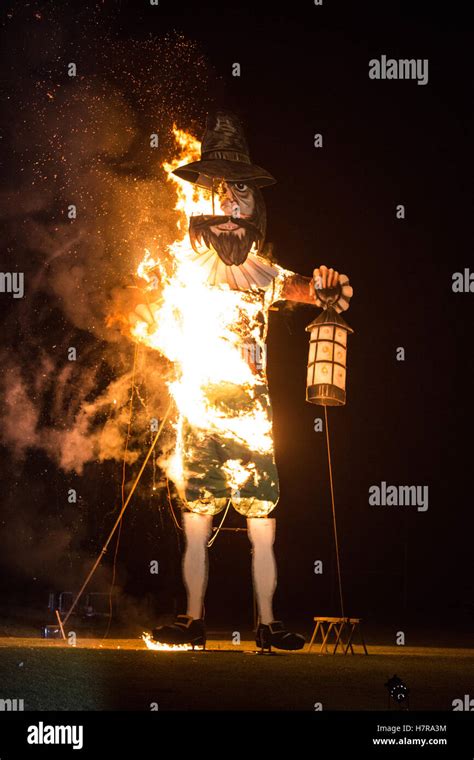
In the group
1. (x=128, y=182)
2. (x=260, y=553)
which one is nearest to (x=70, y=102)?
(x=128, y=182)

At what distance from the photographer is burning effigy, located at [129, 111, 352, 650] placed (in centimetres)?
684

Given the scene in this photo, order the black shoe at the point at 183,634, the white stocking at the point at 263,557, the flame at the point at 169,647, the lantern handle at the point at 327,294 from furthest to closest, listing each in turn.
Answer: the lantern handle at the point at 327,294 < the white stocking at the point at 263,557 < the black shoe at the point at 183,634 < the flame at the point at 169,647

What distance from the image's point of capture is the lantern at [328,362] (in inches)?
272

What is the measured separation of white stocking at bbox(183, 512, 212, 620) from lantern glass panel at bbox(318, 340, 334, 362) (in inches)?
47.6

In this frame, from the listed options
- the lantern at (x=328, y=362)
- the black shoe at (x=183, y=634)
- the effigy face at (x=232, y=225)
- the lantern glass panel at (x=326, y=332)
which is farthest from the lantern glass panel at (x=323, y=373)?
the black shoe at (x=183, y=634)

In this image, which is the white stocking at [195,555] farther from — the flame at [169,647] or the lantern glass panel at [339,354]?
the lantern glass panel at [339,354]

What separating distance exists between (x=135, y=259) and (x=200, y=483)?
214cm

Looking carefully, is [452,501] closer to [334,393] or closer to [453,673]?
[334,393]

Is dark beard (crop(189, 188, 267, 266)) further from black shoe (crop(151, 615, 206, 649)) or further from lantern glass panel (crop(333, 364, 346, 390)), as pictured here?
black shoe (crop(151, 615, 206, 649))

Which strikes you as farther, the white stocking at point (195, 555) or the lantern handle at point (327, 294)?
the lantern handle at point (327, 294)

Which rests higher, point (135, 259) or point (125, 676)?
point (135, 259)

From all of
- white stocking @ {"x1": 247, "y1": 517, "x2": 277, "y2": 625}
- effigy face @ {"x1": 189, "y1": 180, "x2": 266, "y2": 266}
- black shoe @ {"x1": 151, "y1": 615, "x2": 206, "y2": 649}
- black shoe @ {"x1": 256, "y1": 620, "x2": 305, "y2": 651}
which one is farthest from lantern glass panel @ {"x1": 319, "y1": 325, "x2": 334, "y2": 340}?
black shoe @ {"x1": 151, "y1": 615, "x2": 206, "y2": 649}

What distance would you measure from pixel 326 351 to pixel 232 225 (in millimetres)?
976

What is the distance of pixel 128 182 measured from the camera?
8.20 metres
